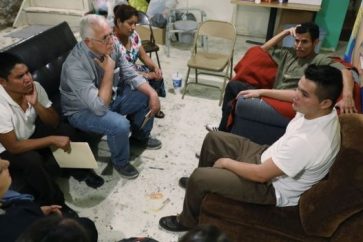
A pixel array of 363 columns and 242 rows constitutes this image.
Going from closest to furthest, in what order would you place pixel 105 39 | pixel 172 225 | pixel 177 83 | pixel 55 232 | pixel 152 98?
pixel 55 232 < pixel 172 225 < pixel 105 39 < pixel 152 98 < pixel 177 83

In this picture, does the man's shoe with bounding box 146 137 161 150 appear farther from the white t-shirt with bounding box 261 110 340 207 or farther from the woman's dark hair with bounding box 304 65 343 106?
the woman's dark hair with bounding box 304 65 343 106

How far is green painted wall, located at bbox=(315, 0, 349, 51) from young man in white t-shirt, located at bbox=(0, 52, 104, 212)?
→ 13.1ft

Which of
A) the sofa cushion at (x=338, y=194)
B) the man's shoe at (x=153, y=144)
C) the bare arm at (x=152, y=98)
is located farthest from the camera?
the man's shoe at (x=153, y=144)

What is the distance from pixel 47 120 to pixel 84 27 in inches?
26.2

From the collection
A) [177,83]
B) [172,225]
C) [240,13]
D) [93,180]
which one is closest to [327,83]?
[172,225]

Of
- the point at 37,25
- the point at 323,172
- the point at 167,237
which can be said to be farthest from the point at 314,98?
the point at 37,25

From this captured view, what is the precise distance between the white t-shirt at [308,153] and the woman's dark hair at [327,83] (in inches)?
3.5

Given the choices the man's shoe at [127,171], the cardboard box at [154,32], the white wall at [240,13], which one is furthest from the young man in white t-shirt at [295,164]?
the white wall at [240,13]

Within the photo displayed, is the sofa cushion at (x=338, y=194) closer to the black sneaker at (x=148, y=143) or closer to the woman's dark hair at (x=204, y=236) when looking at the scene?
the woman's dark hair at (x=204, y=236)

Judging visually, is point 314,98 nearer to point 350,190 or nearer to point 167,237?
point 350,190

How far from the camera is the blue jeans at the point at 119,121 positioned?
2.21m

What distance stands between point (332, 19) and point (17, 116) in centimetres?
428

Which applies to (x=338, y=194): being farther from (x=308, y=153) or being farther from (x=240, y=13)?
(x=240, y=13)

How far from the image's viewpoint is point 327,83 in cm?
154
